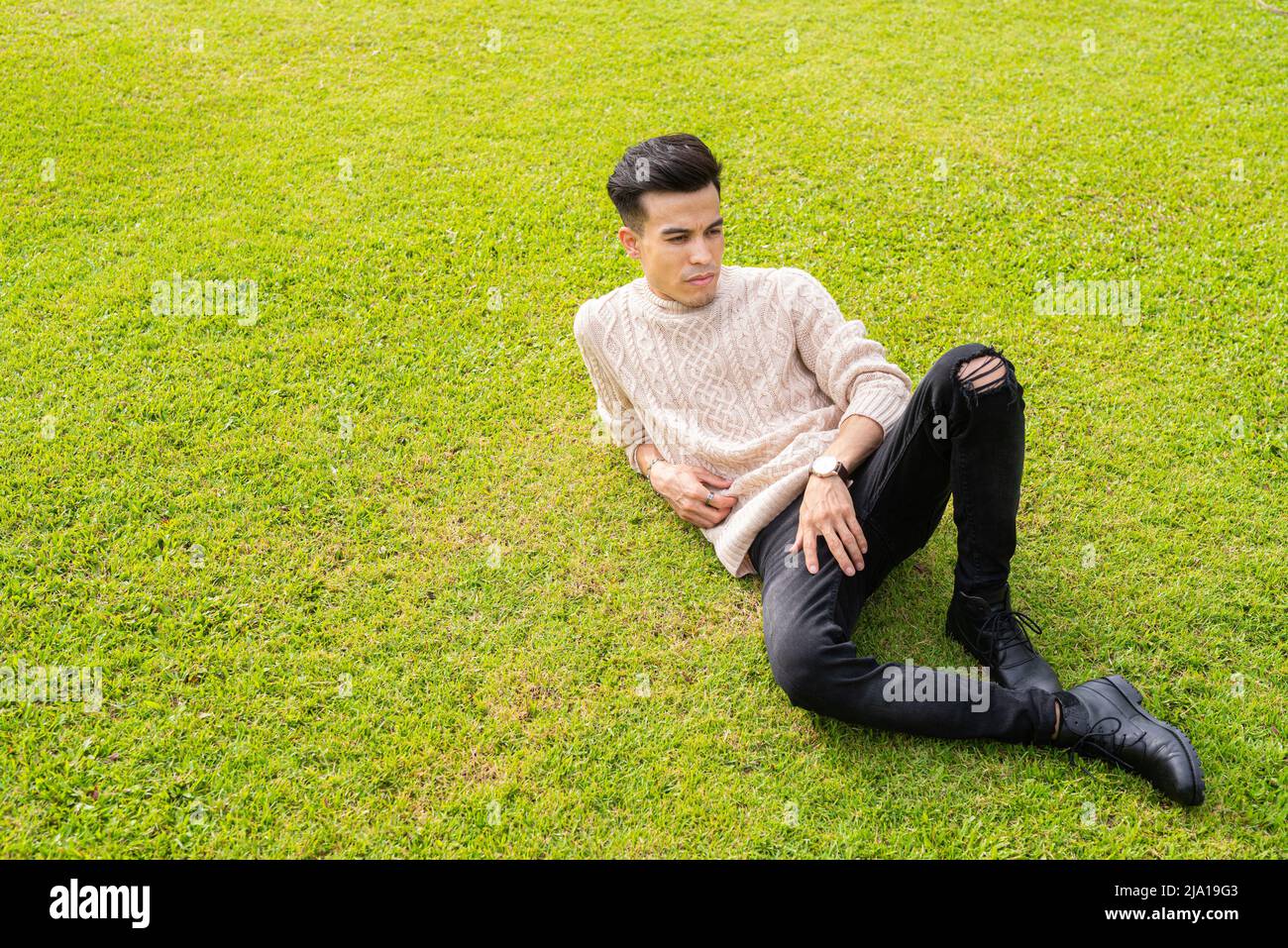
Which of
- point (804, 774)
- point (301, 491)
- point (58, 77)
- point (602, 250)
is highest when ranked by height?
point (58, 77)

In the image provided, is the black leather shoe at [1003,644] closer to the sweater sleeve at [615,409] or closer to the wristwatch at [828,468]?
the wristwatch at [828,468]

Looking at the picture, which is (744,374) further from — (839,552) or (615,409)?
(839,552)

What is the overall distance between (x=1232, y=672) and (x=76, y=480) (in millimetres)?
5498

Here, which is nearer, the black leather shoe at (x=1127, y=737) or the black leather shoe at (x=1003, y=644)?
the black leather shoe at (x=1127, y=737)

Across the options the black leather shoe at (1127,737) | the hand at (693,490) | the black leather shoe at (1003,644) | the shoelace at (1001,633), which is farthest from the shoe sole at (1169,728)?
the hand at (693,490)

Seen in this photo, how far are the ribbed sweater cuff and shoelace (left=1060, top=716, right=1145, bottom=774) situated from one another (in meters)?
1.37

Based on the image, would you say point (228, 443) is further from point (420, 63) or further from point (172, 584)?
point (420, 63)

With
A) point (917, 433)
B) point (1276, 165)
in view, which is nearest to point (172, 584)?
point (917, 433)

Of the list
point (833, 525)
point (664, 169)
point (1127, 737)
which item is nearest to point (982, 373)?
point (833, 525)

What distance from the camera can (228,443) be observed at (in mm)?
5223

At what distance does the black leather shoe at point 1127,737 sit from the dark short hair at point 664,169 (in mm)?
2556

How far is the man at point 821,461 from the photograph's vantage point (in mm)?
3619

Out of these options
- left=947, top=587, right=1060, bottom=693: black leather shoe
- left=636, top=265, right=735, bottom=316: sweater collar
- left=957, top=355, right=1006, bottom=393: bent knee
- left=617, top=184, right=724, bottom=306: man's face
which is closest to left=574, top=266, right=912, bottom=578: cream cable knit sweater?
left=636, top=265, right=735, bottom=316: sweater collar

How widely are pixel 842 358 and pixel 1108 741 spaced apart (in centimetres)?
182
